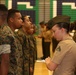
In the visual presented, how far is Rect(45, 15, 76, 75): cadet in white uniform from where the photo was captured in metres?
2.36

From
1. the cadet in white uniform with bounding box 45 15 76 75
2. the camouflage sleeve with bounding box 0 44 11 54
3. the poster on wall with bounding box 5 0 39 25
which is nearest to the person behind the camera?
the camouflage sleeve with bounding box 0 44 11 54

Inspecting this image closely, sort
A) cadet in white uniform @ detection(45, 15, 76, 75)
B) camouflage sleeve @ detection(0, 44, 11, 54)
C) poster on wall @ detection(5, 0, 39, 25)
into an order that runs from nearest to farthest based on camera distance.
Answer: camouflage sleeve @ detection(0, 44, 11, 54)
cadet in white uniform @ detection(45, 15, 76, 75)
poster on wall @ detection(5, 0, 39, 25)

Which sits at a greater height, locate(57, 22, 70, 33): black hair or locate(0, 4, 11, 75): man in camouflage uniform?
locate(57, 22, 70, 33): black hair

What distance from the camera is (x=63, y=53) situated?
2.36m

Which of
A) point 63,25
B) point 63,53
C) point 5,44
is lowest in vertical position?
point 63,53

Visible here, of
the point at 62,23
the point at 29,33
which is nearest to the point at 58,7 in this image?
the point at 29,33

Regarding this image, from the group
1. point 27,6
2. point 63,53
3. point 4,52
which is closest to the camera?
point 4,52

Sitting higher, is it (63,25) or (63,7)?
(63,25)

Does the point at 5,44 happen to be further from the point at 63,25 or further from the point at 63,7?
Result: the point at 63,7

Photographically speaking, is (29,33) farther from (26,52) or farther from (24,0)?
(24,0)

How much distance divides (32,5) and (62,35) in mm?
7447

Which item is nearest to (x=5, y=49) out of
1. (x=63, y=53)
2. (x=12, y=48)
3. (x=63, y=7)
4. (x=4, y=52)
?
(x=4, y=52)

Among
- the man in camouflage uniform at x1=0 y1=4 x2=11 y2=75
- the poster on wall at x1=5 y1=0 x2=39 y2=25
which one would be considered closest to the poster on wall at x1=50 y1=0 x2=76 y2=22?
the poster on wall at x1=5 y1=0 x2=39 y2=25

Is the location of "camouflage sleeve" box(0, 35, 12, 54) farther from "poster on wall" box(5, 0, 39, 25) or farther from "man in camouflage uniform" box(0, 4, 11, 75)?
"poster on wall" box(5, 0, 39, 25)
